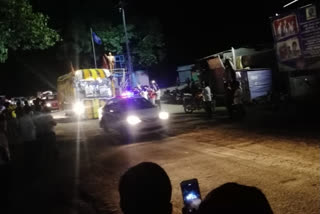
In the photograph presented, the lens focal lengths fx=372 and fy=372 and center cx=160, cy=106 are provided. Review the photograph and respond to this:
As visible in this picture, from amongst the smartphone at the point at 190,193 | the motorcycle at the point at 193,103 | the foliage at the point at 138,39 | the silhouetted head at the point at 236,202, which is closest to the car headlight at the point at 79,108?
the motorcycle at the point at 193,103

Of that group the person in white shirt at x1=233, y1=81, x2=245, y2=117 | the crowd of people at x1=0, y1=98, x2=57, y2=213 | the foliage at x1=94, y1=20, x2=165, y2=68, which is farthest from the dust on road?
the foliage at x1=94, y1=20, x2=165, y2=68

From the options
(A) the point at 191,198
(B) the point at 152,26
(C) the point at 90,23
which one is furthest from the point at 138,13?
(A) the point at 191,198

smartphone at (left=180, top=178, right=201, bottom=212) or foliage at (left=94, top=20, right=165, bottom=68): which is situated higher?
foliage at (left=94, top=20, right=165, bottom=68)

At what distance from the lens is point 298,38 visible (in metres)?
15.7

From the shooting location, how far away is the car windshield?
14740 millimetres

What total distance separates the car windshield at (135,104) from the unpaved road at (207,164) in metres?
1.60

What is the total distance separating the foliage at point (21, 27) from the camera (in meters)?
15.0

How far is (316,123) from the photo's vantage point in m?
12.1

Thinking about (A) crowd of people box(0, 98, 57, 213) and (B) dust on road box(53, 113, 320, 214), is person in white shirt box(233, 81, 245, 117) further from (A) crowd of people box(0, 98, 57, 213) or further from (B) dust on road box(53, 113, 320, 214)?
(A) crowd of people box(0, 98, 57, 213)

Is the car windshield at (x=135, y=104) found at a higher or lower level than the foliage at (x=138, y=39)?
lower

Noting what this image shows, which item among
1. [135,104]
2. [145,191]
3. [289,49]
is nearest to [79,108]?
[135,104]

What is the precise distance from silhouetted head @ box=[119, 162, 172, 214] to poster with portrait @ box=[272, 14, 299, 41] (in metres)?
14.9

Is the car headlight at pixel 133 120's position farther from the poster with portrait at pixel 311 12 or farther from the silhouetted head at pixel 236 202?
the silhouetted head at pixel 236 202

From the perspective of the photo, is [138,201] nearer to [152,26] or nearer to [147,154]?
[147,154]
